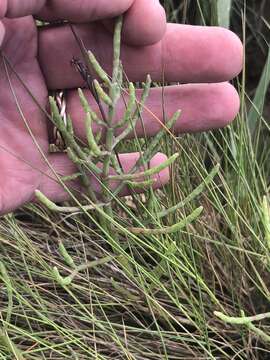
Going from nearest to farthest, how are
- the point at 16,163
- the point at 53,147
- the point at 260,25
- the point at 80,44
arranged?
the point at 80,44, the point at 16,163, the point at 53,147, the point at 260,25

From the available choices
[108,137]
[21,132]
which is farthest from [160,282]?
[21,132]

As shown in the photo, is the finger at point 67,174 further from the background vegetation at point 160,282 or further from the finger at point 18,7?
the finger at point 18,7

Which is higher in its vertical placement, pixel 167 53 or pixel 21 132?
pixel 167 53

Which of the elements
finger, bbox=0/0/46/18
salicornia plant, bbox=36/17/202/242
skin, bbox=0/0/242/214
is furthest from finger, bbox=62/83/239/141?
finger, bbox=0/0/46/18

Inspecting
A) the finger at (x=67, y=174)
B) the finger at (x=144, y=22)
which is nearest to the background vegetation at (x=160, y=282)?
the finger at (x=67, y=174)

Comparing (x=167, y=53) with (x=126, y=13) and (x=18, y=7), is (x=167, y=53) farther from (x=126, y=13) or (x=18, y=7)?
(x=18, y=7)

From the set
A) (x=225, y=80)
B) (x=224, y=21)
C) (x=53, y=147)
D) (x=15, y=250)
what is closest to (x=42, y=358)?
(x=15, y=250)

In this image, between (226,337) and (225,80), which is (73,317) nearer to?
(226,337)
